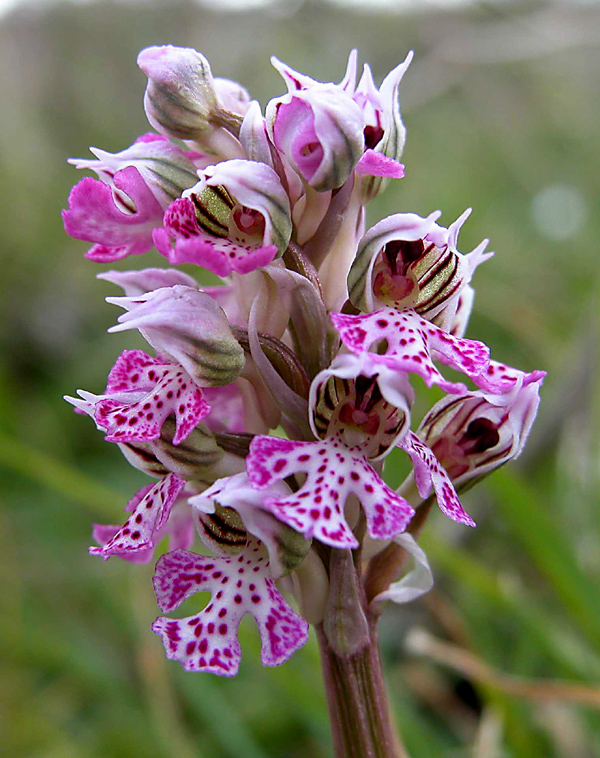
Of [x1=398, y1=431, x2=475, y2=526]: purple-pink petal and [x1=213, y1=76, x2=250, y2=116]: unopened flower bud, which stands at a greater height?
[x1=213, y1=76, x2=250, y2=116]: unopened flower bud

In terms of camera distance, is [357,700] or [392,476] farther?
[392,476]

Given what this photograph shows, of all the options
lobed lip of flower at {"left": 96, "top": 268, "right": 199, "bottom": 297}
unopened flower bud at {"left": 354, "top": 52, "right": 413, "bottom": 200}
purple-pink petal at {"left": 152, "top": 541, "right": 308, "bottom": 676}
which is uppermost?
unopened flower bud at {"left": 354, "top": 52, "right": 413, "bottom": 200}

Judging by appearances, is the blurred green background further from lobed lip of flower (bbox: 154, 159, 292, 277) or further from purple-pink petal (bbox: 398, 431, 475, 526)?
lobed lip of flower (bbox: 154, 159, 292, 277)

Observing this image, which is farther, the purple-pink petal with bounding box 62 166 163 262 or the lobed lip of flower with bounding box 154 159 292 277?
the purple-pink petal with bounding box 62 166 163 262

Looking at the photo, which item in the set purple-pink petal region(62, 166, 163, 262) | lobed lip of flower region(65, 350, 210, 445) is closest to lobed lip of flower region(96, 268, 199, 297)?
purple-pink petal region(62, 166, 163, 262)

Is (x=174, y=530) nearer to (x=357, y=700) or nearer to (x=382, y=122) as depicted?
(x=357, y=700)

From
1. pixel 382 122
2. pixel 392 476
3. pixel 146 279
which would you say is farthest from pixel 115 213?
pixel 392 476

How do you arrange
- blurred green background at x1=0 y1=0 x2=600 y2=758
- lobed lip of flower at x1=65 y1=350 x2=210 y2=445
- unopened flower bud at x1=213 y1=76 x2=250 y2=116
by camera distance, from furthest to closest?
blurred green background at x1=0 y1=0 x2=600 y2=758 < unopened flower bud at x1=213 y1=76 x2=250 y2=116 < lobed lip of flower at x1=65 y1=350 x2=210 y2=445

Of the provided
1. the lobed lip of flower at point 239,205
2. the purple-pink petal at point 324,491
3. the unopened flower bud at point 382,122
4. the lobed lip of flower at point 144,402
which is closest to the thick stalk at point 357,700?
the purple-pink petal at point 324,491

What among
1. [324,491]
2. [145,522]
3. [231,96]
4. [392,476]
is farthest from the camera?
[392,476]
